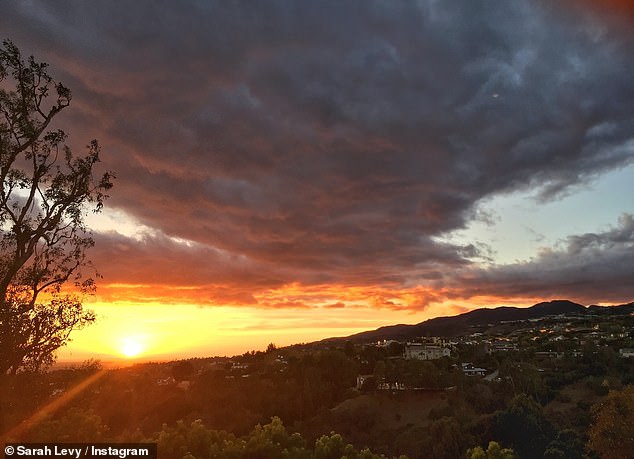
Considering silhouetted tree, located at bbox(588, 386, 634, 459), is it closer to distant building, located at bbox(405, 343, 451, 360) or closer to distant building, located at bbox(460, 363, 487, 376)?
distant building, located at bbox(460, 363, 487, 376)

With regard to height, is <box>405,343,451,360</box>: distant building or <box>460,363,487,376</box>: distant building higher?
<box>405,343,451,360</box>: distant building

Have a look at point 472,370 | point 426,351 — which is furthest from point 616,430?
point 426,351

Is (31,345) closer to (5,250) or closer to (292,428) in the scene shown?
(5,250)

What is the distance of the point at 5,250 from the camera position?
1939 cm

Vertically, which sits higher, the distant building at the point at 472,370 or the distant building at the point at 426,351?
the distant building at the point at 426,351

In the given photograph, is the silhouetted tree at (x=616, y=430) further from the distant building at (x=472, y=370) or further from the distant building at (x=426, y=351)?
the distant building at (x=426, y=351)

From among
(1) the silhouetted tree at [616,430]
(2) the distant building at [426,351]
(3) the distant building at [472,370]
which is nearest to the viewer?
(1) the silhouetted tree at [616,430]

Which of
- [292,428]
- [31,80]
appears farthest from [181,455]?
[292,428]

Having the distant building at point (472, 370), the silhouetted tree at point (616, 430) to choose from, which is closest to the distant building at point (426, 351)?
the distant building at point (472, 370)

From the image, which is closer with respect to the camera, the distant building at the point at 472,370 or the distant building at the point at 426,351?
the distant building at the point at 472,370

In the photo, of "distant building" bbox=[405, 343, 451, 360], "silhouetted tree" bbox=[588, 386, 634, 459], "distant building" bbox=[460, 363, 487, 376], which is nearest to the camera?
"silhouetted tree" bbox=[588, 386, 634, 459]

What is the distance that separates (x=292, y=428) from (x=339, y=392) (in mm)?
18978

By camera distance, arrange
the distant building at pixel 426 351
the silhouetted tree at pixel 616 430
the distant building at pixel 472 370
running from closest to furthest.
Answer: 1. the silhouetted tree at pixel 616 430
2. the distant building at pixel 472 370
3. the distant building at pixel 426 351

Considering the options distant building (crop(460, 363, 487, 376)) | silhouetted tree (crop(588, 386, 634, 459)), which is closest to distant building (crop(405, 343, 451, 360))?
distant building (crop(460, 363, 487, 376))
